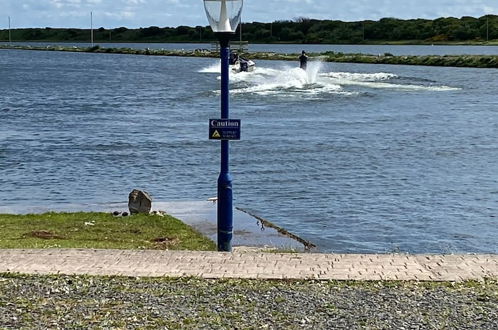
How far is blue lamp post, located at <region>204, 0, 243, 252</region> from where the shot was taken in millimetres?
11938

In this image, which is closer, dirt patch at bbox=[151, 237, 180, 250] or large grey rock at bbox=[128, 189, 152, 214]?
dirt patch at bbox=[151, 237, 180, 250]

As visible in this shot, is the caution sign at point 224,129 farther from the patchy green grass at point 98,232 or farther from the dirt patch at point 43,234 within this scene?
the dirt patch at point 43,234

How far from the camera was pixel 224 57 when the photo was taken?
11797mm

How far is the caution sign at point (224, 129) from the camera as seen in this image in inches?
467

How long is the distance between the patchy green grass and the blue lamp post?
1.62 meters

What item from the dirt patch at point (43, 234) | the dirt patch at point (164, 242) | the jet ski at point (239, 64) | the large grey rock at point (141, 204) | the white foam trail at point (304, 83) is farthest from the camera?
the jet ski at point (239, 64)

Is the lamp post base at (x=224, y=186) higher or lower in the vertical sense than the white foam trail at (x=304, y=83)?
higher

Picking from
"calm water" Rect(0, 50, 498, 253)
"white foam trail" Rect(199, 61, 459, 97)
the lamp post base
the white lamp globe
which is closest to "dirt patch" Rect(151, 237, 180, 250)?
the lamp post base

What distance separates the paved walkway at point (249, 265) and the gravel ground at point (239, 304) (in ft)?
1.16

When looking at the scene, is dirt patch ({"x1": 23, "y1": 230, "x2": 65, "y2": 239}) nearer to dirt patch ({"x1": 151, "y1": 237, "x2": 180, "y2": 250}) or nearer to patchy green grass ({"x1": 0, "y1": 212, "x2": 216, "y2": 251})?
patchy green grass ({"x1": 0, "y1": 212, "x2": 216, "y2": 251})

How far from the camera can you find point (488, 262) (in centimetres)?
1066

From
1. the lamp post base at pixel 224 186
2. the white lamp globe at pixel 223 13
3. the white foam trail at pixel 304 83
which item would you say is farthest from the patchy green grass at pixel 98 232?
the white foam trail at pixel 304 83

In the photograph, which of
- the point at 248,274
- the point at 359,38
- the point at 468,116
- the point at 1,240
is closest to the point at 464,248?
the point at 248,274

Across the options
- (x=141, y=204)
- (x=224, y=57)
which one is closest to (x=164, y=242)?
(x=141, y=204)
